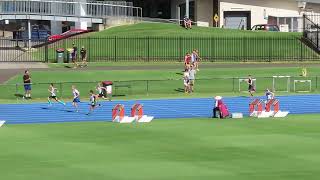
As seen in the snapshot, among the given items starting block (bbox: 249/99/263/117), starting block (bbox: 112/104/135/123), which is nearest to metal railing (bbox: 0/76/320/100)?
starting block (bbox: 112/104/135/123)

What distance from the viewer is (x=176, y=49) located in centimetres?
5997

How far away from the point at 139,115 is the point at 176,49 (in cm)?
2825

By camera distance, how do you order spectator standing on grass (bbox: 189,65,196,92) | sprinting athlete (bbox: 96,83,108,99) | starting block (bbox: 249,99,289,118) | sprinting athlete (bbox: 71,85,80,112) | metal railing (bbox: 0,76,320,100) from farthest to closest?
spectator standing on grass (bbox: 189,65,196,92) < metal railing (bbox: 0,76,320,100) < sprinting athlete (bbox: 96,83,108,99) < sprinting athlete (bbox: 71,85,80,112) < starting block (bbox: 249,99,289,118)

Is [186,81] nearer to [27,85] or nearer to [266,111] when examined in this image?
[27,85]

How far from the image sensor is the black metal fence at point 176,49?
58594 millimetres

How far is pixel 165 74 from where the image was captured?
49250 millimetres

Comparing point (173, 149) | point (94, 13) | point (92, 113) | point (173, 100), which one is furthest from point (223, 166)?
point (94, 13)

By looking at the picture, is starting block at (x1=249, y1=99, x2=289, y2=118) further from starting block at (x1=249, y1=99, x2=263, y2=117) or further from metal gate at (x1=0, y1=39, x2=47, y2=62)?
metal gate at (x1=0, y1=39, x2=47, y2=62)

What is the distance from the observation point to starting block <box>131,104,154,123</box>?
1248 inches

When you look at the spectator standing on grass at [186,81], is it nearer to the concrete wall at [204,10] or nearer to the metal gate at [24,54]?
the metal gate at [24,54]

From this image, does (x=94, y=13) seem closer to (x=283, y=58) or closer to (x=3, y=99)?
(x=283, y=58)

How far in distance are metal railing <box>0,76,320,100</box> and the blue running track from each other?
3.59 metres

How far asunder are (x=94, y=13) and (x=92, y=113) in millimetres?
38736

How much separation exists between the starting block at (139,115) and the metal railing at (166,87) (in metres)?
10.2
